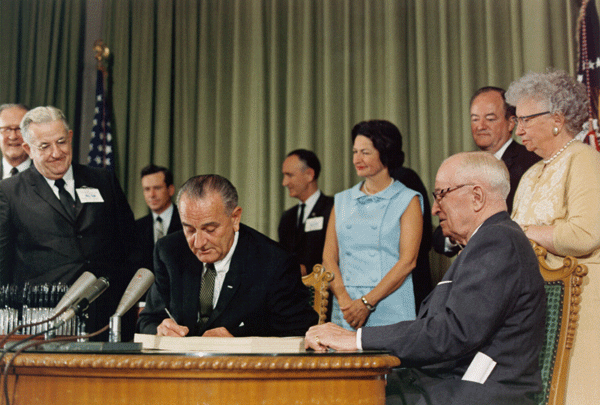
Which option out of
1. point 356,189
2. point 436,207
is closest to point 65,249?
point 356,189

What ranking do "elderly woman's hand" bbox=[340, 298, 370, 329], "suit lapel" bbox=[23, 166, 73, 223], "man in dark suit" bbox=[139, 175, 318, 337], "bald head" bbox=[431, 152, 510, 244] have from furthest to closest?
"suit lapel" bbox=[23, 166, 73, 223]
"elderly woman's hand" bbox=[340, 298, 370, 329]
"man in dark suit" bbox=[139, 175, 318, 337]
"bald head" bbox=[431, 152, 510, 244]

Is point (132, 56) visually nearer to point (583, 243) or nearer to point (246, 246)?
point (246, 246)

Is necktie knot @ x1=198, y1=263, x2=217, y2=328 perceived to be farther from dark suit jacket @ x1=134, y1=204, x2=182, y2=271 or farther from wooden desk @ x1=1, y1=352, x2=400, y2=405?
dark suit jacket @ x1=134, y1=204, x2=182, y2=271

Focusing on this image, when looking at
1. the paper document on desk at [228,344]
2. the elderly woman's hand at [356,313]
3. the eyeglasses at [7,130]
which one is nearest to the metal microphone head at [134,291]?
the paper document on desk at [228,344]

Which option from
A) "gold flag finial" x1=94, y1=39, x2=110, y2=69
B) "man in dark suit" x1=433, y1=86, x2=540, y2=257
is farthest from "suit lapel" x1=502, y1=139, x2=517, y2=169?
"gold flag finial" x1=94, y1=39, x2=110, y2=69

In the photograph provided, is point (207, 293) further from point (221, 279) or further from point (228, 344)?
point (228, 344)

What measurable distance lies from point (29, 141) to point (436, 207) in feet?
7.52

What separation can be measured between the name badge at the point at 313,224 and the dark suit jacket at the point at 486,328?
2.77m

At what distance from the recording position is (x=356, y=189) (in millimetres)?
3607

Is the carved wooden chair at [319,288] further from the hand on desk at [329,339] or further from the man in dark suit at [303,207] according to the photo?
the man in dark suit at [303,207]

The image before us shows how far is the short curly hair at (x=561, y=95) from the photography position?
2.80 meters

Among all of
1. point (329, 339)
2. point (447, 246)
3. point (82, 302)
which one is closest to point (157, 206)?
point (447, 246)

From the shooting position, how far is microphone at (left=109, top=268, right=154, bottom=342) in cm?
193

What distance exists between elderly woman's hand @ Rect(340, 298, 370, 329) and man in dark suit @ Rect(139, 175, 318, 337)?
834 millimetres
